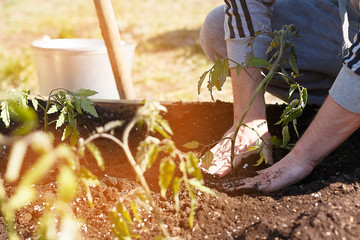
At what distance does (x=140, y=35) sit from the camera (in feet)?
15.7

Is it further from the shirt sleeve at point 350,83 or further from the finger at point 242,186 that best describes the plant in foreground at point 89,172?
the shirt sleeve at point 350,83

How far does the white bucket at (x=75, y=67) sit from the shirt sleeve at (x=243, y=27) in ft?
3.04

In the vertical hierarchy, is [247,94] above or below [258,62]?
below

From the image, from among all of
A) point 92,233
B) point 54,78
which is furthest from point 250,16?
point 54,78

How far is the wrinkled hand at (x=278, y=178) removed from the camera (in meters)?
1.40

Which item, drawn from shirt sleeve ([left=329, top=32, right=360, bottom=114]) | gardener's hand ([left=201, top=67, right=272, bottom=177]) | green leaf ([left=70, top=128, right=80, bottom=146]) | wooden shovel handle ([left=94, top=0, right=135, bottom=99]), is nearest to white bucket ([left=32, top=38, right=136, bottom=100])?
wooden shovel handle ([left=94, top=0, right=135, bottom=99])

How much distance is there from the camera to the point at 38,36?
4.71m

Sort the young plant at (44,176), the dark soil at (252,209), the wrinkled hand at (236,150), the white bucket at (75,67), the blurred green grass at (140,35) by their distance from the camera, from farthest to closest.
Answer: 1. the blurred green grass at (140,35)
2. the white bucket at (75,67)
3. the wrinkled hand at (236,150)
4. the dark soil at (252,209)
5. the young plant at (44,176)

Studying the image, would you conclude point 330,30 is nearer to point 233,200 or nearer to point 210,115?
point 210,115

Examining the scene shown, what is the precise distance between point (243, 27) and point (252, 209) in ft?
2.47

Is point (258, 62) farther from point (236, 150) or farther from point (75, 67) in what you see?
point (75, 67)

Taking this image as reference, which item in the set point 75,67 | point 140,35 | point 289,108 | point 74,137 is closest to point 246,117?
point 289,108

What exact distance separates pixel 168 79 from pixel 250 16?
194 cm

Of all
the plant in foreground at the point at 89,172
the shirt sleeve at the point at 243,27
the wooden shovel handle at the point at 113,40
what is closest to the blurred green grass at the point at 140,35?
the wooden shovel handle at the point at 113,40
